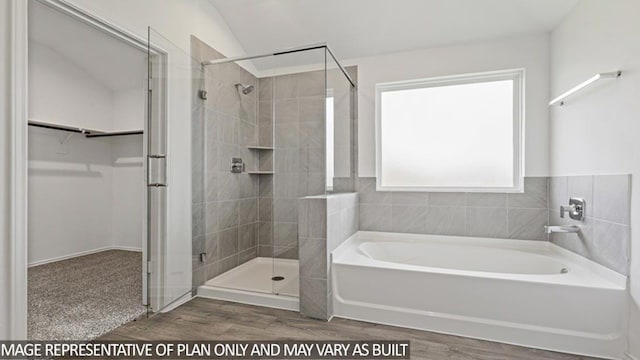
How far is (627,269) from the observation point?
5.84 feet

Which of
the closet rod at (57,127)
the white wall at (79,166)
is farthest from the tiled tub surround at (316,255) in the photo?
the closet rod at (57,127)

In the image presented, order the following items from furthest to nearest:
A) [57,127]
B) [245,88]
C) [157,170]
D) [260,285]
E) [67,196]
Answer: [67,196] < [57,127] < [245,88] < [260,285] < [157,170]

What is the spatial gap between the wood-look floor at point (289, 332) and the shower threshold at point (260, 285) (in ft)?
0.40

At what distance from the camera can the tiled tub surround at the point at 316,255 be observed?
2.27m

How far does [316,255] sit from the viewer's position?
2299 millimetres

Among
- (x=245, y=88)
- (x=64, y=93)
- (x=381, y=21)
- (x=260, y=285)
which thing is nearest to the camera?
(x=260, y=285)

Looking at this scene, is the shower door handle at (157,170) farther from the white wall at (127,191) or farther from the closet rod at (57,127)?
the white wall at (127,191)

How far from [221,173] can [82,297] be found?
1.48 metres

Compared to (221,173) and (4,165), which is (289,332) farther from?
(4,165)

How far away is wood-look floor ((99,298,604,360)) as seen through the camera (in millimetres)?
1823

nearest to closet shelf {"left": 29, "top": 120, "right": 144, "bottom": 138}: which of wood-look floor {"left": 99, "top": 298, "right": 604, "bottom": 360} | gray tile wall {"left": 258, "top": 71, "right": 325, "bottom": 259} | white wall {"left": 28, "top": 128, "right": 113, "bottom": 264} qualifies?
white wall {"left": 28, "top": 128, "right": 113, "bottom": 264}

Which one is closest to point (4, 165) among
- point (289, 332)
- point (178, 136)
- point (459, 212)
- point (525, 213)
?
point (178, 136)

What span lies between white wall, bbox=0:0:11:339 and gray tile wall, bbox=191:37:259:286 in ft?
4.16

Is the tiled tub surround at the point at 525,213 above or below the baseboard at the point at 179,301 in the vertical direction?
above
